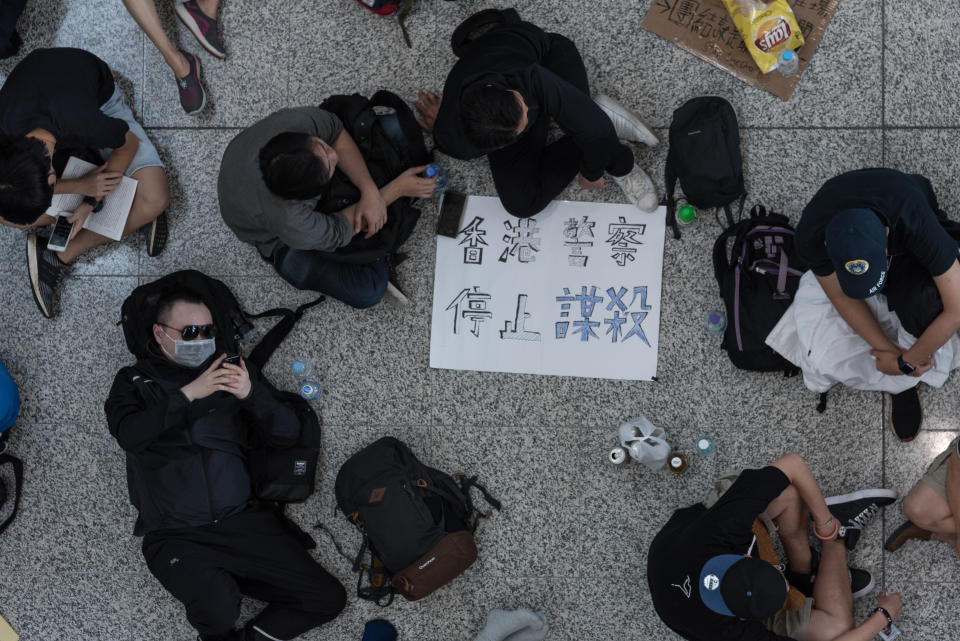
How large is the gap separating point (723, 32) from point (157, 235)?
85.7 inches

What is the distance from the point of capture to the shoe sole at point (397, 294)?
2625 mm

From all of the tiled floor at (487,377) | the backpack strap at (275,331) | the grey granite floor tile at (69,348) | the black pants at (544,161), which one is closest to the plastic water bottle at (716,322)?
the tiled floor at (487,377)

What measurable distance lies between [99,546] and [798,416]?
2.62 m

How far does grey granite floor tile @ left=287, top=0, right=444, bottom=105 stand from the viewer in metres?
2.69

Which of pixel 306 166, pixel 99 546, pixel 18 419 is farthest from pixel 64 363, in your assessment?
pixel 306 166

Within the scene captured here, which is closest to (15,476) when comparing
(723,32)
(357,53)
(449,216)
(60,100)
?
(60,100)

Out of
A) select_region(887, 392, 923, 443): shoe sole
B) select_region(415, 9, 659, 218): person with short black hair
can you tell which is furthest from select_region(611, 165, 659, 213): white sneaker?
select_region(887, 392, 923, 443): shoe sole

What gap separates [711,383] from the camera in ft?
8.44

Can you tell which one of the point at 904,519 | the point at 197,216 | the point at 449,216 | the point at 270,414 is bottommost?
the point at 904,519

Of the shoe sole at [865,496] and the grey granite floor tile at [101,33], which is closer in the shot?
the shoe sole at [865,496]

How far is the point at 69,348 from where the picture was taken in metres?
2.79

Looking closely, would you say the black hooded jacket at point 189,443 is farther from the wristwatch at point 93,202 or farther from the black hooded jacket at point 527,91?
the black hooded jacket at point 527,91

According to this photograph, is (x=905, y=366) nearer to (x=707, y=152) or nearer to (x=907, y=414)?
(x=907, y=414)

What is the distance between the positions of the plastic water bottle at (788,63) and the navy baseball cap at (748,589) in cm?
163
